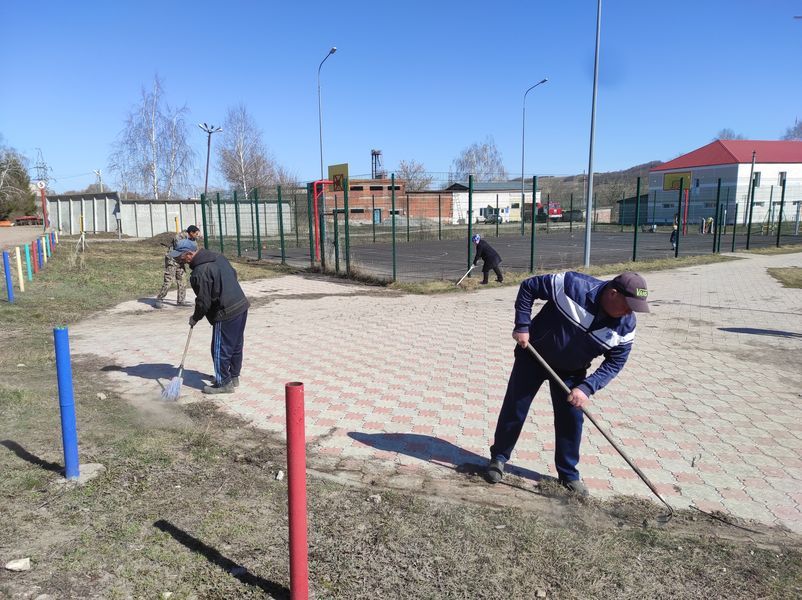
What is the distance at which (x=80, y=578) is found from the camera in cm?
266

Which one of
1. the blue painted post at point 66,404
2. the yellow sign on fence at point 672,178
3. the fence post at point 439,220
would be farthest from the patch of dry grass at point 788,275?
the yellow sign on fence at point 672,178

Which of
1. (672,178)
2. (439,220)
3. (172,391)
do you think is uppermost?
(672,178)

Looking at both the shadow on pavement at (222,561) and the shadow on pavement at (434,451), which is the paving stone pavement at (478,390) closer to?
the shadow on pavement at (434,451)

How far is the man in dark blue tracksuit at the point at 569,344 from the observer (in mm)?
3225

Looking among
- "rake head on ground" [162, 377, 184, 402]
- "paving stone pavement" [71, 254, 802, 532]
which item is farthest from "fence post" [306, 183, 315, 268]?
"rake head on ground" [162, 377, 184, 402]

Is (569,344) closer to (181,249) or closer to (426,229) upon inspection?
(181,249)

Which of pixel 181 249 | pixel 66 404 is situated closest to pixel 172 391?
pixel 181 249

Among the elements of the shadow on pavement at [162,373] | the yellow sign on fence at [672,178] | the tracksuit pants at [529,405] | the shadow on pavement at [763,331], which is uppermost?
the yellow sign on fence at [672,178]

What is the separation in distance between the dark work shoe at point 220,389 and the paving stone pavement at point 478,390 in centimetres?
8

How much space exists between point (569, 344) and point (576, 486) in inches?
39.1

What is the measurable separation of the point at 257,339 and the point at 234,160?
4276cm

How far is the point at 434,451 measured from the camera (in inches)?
171

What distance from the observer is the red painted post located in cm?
235

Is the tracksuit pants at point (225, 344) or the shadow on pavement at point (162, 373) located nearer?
the tracksuit pants at point (225, 344)
